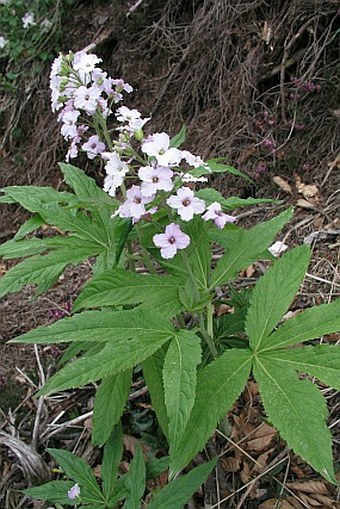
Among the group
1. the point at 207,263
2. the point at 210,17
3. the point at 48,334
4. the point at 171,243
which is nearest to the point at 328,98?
the point at 210,17

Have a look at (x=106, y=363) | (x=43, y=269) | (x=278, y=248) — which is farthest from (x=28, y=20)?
(x=106, y=363)

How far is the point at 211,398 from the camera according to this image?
1.67m

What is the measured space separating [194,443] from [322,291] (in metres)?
1.39

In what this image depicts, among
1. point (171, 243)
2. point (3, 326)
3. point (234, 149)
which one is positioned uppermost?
point (171, 243)

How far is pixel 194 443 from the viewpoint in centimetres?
161

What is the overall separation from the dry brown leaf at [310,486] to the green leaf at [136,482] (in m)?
0.53

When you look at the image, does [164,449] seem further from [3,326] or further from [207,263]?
[3,326]

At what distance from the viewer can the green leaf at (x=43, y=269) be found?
2.17 metres

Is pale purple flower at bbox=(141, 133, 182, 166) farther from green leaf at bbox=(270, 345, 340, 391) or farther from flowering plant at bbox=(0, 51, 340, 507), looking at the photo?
green leaf at bbox=(270, 345, 340, 391)

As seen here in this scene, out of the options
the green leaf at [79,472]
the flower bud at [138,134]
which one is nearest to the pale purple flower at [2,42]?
the flower bud at [138,134]

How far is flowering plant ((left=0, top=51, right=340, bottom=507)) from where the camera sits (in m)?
1.60

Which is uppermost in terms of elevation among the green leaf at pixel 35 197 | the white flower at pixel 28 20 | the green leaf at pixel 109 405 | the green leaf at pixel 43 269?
the white flower at pixel 28 20

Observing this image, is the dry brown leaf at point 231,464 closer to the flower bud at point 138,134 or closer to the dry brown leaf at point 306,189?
the flower bud at point 138,134

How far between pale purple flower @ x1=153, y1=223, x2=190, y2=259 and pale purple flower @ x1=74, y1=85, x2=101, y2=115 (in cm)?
61
